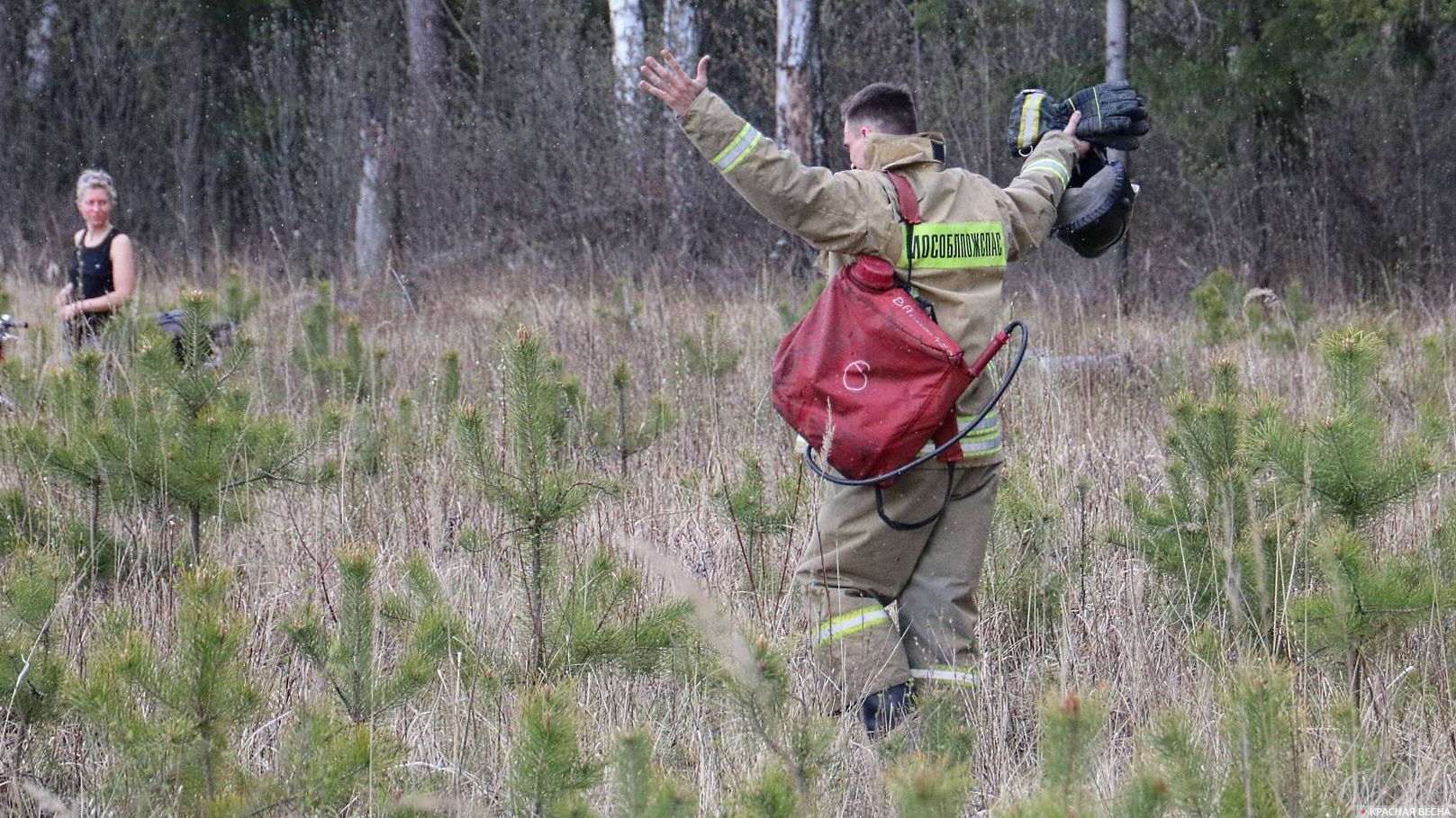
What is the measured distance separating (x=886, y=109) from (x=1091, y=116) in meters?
0.53

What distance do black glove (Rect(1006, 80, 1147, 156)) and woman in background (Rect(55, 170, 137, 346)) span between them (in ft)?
16.3

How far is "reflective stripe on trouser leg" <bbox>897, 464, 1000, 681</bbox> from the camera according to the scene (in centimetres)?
308

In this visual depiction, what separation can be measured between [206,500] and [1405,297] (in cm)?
962

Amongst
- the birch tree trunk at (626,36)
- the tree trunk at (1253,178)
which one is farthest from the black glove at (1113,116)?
the birch tree trunk at (626,36)

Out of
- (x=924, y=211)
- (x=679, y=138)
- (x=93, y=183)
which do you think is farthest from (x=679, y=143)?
(x=924, y=211)

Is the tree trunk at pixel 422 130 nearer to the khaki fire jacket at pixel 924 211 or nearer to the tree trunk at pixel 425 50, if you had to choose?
the tree trunk at pixel 425 50

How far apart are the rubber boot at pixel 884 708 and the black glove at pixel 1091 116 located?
52.2 inches

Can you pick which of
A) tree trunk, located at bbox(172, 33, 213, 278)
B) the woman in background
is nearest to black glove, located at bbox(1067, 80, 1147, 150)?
the woman in background

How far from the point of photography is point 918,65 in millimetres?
11773

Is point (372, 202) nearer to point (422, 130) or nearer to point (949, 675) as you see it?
point (422, 130)

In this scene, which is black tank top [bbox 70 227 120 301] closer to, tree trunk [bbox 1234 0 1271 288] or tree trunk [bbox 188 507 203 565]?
tree trunk [bbox 188 507 203 565]

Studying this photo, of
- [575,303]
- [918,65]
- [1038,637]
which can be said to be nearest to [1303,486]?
[1038,637]

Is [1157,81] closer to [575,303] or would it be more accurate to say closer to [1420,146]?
[1420,146]

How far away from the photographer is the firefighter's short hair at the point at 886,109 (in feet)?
10.2
